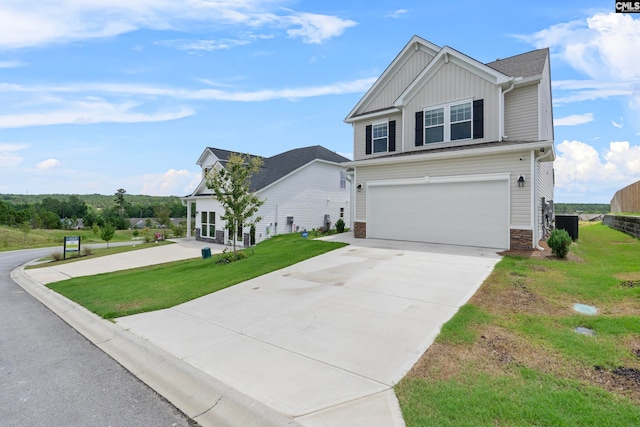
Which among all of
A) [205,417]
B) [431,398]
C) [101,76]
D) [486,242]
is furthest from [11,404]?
[101,76]

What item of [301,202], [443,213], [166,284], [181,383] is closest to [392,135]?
[443,213]

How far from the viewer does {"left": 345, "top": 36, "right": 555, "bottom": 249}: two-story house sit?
10930 millimetres

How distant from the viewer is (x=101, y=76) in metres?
14.3

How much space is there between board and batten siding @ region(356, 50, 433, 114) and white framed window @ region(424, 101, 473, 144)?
2773 mm

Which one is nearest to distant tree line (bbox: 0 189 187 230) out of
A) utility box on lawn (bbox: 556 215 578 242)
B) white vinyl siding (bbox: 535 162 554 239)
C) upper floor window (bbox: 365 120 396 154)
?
upper floor window (bbox: 365 120 396 154)

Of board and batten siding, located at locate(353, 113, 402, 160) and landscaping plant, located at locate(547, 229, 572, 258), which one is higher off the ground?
board and batten siding, located at locate(353, 113, 402, 160)

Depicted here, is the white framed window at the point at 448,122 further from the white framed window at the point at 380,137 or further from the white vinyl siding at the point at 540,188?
the white vinyl siding at the point at 540,188

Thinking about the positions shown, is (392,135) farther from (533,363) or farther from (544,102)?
(533,363)

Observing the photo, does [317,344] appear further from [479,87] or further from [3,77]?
[3,77]

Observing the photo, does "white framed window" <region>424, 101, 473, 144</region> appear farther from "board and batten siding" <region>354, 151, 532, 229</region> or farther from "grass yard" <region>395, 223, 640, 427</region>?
"grass yard" <region>395, 223, 640, 427</region>

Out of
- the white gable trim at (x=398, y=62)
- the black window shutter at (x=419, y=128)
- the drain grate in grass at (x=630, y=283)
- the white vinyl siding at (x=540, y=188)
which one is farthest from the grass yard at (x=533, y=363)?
the white gable trim at (x=398, y=62)

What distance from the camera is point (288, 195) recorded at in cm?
2253

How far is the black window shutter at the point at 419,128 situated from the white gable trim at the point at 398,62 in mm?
3429

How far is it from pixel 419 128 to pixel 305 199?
11.3 m
